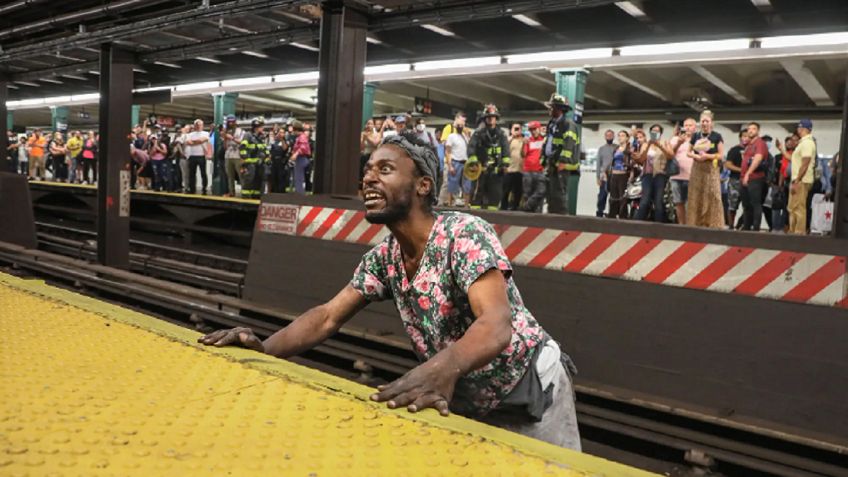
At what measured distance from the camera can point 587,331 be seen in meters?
4.76

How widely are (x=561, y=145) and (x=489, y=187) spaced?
2647 millimetres

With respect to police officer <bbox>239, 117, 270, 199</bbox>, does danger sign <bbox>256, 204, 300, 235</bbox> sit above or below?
below

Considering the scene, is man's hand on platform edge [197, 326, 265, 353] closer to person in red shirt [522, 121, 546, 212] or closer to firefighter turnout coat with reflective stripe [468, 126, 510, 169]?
person in red shirt [522, 121, 546, 212]

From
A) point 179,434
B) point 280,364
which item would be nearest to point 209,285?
point 280,364

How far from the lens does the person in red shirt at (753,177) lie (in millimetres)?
10820

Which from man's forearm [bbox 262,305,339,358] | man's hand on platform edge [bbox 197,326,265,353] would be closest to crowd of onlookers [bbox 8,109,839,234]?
man's forearm [bbox 262,305,339,358]

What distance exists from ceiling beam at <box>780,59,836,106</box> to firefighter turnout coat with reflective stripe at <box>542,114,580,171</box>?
5.45 m

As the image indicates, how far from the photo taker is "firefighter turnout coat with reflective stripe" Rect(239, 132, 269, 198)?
1596cm

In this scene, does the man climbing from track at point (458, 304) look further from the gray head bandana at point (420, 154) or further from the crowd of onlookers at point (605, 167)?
the crowd of onlookers at point (605, 167)

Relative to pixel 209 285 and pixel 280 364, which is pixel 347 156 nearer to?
pixel 209 285

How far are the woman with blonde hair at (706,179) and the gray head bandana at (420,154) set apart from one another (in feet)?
25.7

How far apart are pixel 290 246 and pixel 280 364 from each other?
4997 millimetres

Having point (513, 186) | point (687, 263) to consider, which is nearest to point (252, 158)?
point (513, 186)

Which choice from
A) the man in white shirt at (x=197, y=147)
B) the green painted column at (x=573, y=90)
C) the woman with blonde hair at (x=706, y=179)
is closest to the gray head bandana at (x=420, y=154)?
the woman with blonde hair at (x=706, y=179)
